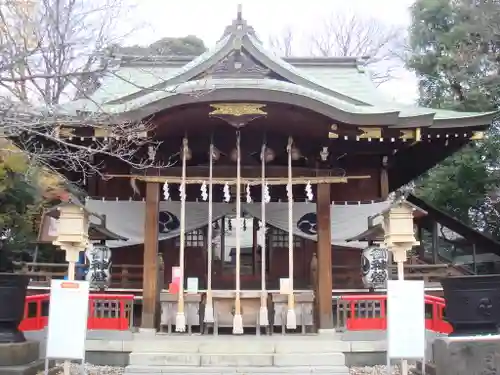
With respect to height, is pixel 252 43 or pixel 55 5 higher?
pixel 252 43

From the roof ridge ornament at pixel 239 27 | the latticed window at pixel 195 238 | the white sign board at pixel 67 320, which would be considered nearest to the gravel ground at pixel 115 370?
the white sign board at pixel 67 320

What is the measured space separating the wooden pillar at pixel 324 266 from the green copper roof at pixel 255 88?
63.2 inches

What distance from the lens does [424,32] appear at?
1967 cm

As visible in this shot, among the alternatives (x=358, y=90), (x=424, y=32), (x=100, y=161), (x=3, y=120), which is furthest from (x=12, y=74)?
(x=424, y=32)

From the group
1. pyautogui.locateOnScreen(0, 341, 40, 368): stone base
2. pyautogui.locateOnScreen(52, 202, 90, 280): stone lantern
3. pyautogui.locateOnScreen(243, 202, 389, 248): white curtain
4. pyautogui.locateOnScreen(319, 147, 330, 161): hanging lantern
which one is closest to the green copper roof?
pyautogui.locateOnScreen(319, 147, 330, 161): hanging lantern

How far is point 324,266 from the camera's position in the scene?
947 centimetres

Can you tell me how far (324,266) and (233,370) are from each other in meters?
2.70

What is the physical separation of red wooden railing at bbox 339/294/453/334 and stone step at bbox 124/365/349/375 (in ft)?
3.66

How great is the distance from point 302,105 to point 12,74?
14.9 ft

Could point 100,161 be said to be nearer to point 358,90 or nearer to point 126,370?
point 126,370

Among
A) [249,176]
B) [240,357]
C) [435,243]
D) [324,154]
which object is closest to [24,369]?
[240,357]

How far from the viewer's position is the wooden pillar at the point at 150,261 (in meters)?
9.20

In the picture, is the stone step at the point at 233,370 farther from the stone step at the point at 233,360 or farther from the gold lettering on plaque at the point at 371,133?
the gold lettering on plaque at the point at 371,133

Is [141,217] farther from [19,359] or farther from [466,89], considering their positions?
[466,89]
